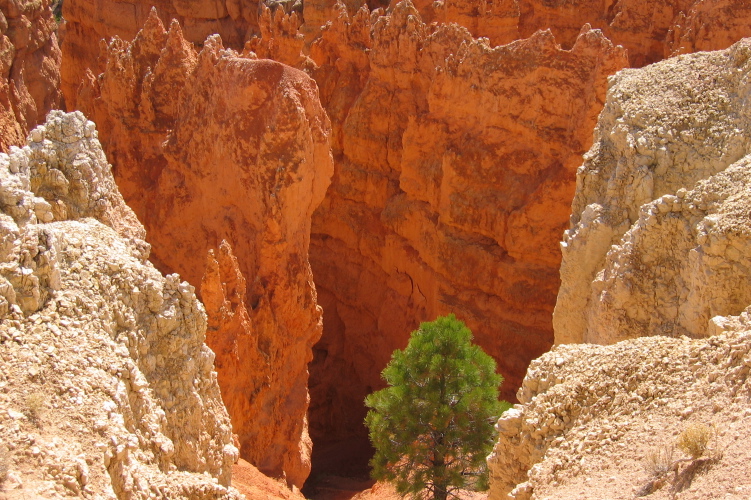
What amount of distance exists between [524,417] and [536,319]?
9.32 m

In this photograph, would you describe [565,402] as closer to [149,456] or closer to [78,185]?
[149,456]

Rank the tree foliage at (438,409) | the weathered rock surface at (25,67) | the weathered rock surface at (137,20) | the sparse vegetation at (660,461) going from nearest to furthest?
1. the sparse vegetation at (660,461)
2. the tree foliage at (438,409)
3. the weathered rock surface at (25,67)
4. the weathered rock surface at (137,20)

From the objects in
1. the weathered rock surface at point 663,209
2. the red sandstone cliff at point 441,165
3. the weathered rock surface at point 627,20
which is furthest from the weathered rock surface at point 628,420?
the weathered rock surface at point 627,20

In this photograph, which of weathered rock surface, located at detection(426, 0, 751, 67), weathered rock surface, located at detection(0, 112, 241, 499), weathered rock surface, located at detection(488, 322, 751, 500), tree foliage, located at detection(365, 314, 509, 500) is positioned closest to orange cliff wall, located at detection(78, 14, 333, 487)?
tree foliage, located at detection(365, 314, 509, 500)

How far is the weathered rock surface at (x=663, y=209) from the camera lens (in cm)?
858

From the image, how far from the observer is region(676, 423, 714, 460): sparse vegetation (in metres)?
5.67

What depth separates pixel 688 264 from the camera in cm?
904

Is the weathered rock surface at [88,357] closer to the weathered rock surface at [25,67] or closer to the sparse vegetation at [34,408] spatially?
the sparse vegetation at [34,408]

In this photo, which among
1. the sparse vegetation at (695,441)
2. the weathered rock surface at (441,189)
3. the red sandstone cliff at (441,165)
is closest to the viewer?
the sparse vegetation at (695,441)

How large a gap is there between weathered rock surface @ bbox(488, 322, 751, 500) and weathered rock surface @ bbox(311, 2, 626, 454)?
338 inches

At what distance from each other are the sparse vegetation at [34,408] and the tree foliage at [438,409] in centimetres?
581

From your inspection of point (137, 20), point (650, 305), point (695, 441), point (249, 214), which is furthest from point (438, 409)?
point (137, 20)

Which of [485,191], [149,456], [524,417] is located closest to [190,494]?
[149,456]

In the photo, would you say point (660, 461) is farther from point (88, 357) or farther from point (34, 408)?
point (34, 408)
